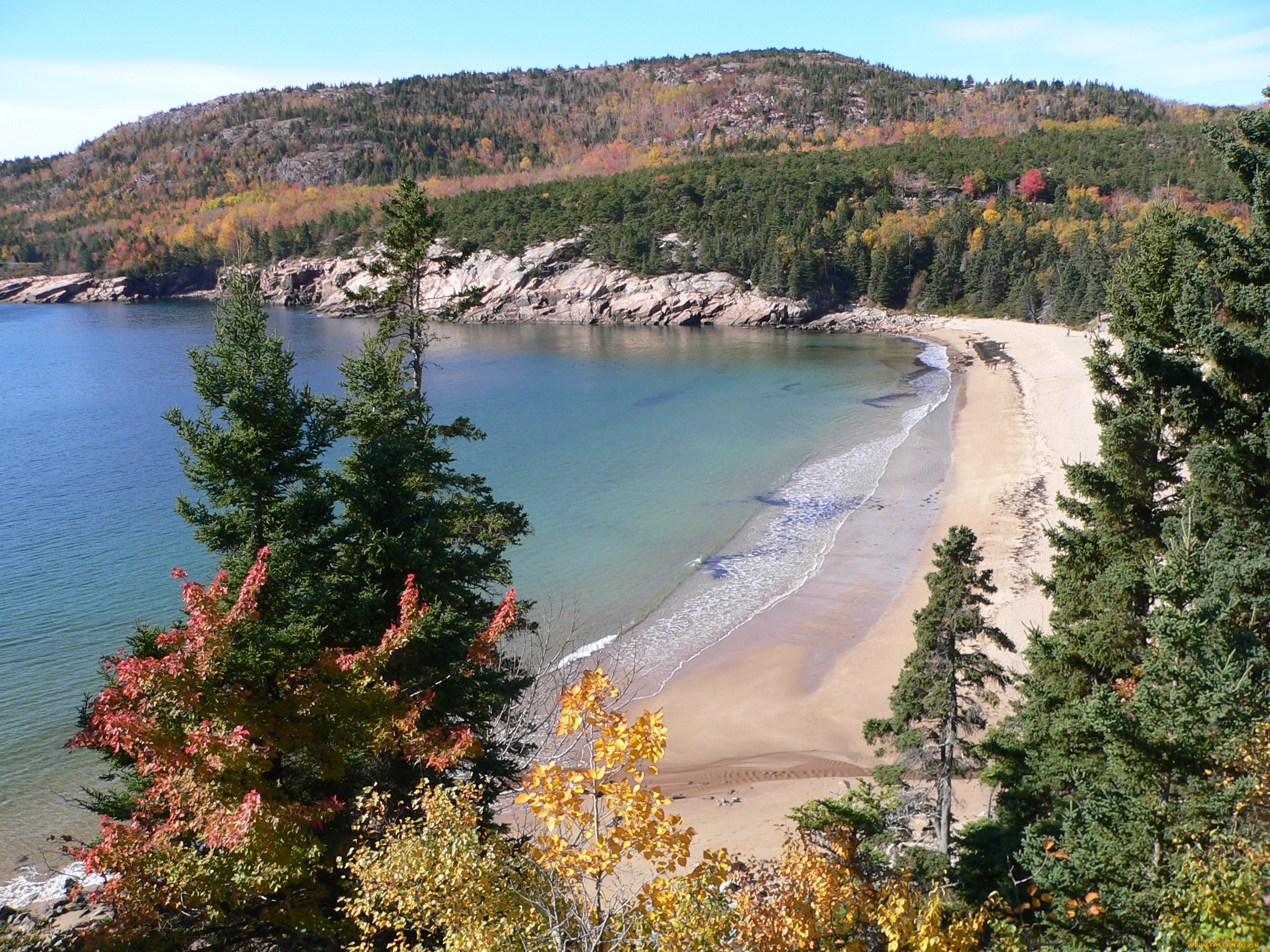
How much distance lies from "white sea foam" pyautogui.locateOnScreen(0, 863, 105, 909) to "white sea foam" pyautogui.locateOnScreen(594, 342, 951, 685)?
40.8 feet

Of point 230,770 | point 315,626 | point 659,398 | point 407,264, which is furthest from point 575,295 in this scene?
point 230,770

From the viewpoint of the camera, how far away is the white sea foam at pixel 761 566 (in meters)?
24.5

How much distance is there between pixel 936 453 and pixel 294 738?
41.4 metres

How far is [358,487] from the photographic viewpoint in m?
12.7

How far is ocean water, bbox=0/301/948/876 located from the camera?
78.2 ft

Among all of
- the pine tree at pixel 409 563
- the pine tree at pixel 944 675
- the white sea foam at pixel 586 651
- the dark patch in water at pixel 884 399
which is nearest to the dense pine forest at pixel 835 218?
the dark patch in water at pixel 884 399

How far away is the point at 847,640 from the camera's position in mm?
24125

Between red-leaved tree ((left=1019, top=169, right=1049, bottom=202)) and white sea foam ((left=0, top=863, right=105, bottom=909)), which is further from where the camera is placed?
red-leaved tree ((left=1019, top=169, right=1049, bottom=202))

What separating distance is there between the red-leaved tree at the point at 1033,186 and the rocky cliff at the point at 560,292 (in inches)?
1834

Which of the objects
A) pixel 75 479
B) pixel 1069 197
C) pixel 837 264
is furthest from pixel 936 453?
pixel 1069 197

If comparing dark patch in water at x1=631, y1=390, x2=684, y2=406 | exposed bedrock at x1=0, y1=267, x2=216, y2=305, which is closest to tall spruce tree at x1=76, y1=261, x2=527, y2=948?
dark patch in water at x1=631, y1=390, x2=684, y2=406

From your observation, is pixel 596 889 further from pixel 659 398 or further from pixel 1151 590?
pixel 659 398

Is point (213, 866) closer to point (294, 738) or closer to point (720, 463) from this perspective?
point (294, 738)

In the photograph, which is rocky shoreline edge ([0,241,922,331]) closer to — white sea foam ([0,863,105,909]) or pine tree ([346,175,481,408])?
pine tree ([346,175,481,408])
